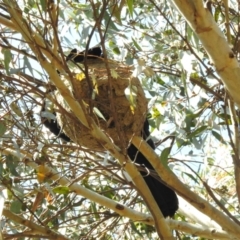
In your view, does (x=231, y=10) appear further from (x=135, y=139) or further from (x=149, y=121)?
(x=135, y=139)

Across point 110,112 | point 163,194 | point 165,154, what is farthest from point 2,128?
point 163,194

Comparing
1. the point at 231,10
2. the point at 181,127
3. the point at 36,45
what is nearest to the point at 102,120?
the point at 181,127

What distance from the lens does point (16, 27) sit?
1.58m

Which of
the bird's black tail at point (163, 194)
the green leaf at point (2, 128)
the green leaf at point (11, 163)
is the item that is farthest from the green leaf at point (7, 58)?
the bird's black tail at point (163, 194)

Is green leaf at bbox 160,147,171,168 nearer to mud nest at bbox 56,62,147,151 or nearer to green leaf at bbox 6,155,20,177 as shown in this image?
mud nest at bbox 56,62,147,151

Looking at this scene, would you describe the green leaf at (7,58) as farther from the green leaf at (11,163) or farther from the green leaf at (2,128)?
the green leaf at (11,163)

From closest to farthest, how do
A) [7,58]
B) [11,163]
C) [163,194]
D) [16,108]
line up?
[7,58]
[16,108]
[11,163]
[163,194]

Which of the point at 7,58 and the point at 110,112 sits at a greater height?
the point at 7,58

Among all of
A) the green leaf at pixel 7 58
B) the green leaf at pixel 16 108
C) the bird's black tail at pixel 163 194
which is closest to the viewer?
the green leaf at pixel 7 58

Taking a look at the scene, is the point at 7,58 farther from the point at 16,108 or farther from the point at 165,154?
the point at 165,154

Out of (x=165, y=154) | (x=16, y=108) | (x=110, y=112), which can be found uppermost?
(x=16, y=108)

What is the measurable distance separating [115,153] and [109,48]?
816 millimetres

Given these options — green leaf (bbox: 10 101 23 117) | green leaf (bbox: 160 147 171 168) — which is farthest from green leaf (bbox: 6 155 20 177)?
green leaf (bbox: 160 147 171 168)

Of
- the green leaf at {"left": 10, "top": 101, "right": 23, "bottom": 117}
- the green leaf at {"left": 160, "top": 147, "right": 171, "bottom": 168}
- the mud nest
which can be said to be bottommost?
the green leaf at {"left": 160, "top": 147, "right": 171, "bottom": 168}
